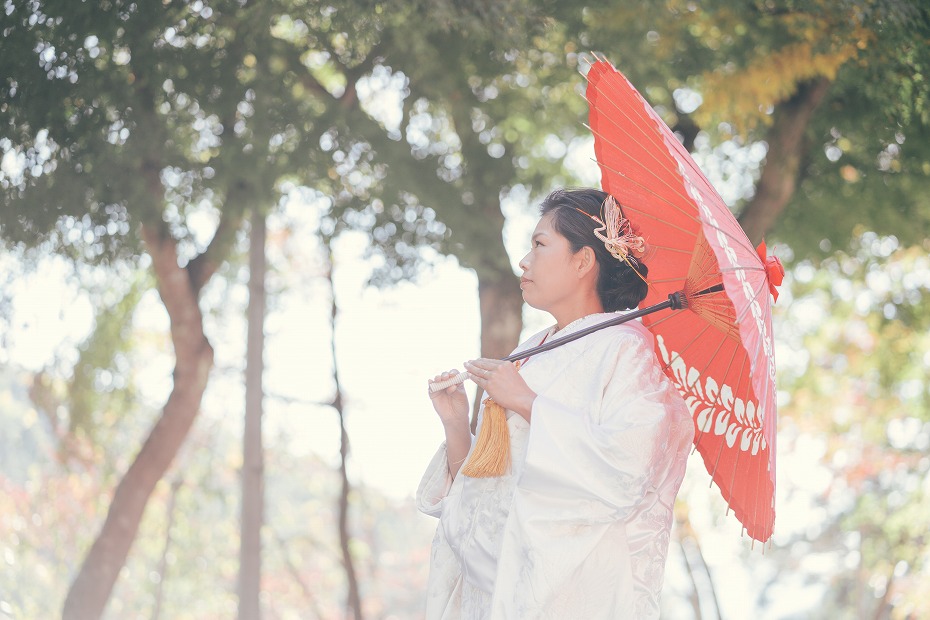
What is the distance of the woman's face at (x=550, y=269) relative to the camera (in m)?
2.39

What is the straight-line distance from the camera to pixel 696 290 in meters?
2.34

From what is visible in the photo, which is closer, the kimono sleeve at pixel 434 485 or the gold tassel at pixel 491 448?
the gold tassel at pixel 491 448

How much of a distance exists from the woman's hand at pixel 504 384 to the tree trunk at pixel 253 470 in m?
3.04

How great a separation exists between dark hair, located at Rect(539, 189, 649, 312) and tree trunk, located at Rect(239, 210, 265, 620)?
299 centimetres

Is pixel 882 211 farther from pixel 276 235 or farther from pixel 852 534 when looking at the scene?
pixel 852 534

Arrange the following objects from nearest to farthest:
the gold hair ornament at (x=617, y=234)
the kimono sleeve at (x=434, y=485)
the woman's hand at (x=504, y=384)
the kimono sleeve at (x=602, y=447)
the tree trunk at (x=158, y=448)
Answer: the kimono sleeve at (x=602, y=447)
the woman's hand at (x=504, y=384)
the gold hair ornament at (x=617, y=234)
the kimono sleeve at (x=434, y=485)
the tree trunk at (x=158, y=448)

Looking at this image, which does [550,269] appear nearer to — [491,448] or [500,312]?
[491,448]

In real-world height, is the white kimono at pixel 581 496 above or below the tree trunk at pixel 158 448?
below

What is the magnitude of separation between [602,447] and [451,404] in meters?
0.50

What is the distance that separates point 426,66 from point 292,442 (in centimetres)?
883

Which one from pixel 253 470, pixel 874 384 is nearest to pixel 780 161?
pixel 253 470

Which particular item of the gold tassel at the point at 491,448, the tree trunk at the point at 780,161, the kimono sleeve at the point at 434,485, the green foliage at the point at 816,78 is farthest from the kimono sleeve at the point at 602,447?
the tree trunk at the point at 780,161

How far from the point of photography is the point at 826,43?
15.0 ft

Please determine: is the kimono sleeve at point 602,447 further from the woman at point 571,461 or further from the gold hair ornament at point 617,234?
the gold hair ornament at point 617,234
